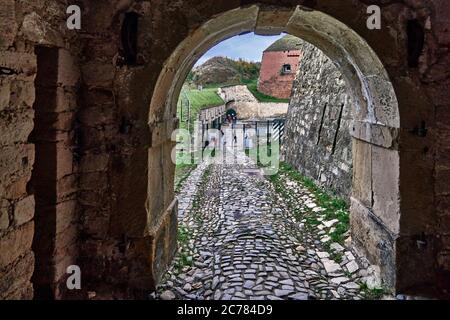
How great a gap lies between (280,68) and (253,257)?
118 feet

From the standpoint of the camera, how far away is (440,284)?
11.7 ft

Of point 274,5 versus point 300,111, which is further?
point 300,111

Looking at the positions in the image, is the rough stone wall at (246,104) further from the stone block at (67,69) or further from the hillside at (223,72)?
the stone block at (67,69)

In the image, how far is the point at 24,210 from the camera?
8.95 feet

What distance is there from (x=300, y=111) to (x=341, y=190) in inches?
223

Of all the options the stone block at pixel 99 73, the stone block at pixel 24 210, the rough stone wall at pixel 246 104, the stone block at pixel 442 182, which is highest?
the rough stone wall at pixel 246 104

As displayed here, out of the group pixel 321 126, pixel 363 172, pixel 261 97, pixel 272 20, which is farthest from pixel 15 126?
pixel 261 97

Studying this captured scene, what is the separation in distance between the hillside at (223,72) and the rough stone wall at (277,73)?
5.90 metres

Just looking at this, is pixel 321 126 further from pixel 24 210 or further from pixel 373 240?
→ pixel 24 210

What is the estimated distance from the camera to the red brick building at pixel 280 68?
38.2m

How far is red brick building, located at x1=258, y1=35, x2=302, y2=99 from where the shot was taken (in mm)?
38156

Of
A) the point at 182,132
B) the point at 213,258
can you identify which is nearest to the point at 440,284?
the point at 213,258

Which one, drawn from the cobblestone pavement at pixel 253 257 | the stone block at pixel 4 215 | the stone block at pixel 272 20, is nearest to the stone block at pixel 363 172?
the cobblestone pavement at pixel 253 257

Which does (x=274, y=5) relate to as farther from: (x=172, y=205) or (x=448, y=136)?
(x=172, y=205)
